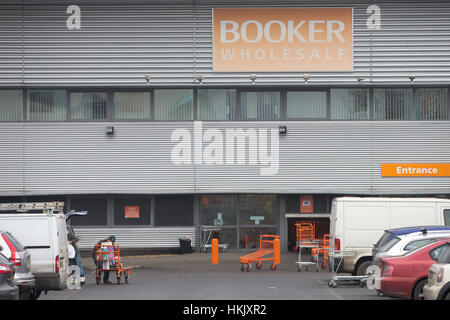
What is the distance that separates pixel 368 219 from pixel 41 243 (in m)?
9.35

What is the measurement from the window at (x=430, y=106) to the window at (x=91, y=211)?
13486 mm

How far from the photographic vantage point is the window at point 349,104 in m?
30.8

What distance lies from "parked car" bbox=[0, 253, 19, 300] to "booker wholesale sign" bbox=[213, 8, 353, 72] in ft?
59.8

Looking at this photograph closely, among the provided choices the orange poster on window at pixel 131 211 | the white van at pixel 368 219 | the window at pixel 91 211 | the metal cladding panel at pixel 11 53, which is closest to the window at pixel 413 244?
the white van at pixel 368 219

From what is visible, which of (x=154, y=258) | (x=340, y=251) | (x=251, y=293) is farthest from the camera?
(x=154, y=258)

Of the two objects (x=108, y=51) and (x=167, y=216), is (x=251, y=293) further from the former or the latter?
(x=108, y=51)

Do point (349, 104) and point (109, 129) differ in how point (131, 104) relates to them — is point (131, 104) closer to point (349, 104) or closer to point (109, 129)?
point (109, 129)

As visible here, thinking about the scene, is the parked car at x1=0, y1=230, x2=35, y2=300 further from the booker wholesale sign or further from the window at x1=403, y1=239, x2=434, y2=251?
the booker wholesale sign

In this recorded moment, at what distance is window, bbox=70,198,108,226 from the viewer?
30.8m

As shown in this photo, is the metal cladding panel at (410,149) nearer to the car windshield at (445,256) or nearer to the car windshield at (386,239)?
the car windshield at (386,239)

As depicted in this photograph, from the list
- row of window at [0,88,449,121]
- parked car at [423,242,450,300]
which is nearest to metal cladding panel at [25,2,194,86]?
row of window at [0,88,449,121]

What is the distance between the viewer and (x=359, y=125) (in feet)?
101

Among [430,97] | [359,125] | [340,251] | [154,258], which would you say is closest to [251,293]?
[340,251]

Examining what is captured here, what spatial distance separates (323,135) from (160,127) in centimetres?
664
